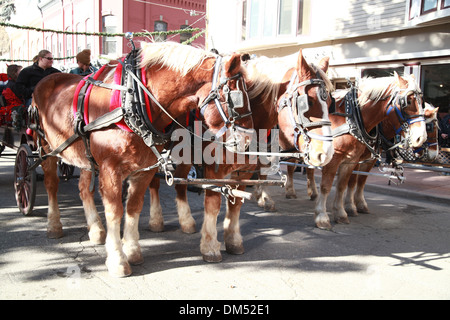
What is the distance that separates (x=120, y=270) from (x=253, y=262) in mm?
1479

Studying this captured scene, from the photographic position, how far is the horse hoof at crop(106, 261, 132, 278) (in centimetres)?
372

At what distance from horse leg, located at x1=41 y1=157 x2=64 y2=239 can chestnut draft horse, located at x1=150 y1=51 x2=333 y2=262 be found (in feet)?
6.67

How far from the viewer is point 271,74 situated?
4.23m

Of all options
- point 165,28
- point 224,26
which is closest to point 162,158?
point 224,26

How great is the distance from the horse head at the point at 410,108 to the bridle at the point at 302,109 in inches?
82.5

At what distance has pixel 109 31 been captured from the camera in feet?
76.0

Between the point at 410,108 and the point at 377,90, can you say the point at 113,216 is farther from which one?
the point at 410,108

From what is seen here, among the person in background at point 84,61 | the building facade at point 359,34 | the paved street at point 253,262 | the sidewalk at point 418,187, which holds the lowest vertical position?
the paved street at point 253,262

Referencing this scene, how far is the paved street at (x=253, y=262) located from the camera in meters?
3.54

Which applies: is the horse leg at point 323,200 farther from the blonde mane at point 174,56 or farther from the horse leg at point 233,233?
the blonde mane at point 174,56

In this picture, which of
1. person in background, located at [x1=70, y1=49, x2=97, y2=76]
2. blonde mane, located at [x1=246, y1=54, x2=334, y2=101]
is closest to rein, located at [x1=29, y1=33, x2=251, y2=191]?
blonde mane, located at [x1=246, y1=54, x2=334, y2=101]

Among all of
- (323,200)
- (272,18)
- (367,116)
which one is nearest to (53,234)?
(323,200)

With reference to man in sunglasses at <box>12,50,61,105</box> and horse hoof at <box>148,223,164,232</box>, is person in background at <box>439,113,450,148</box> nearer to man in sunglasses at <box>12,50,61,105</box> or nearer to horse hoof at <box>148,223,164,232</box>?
horse hoof at <box>148,223,164,232</box>

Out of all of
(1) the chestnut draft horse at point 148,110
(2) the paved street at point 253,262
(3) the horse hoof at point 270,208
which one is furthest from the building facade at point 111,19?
(1) the chestnut draft horse at point 148,110
